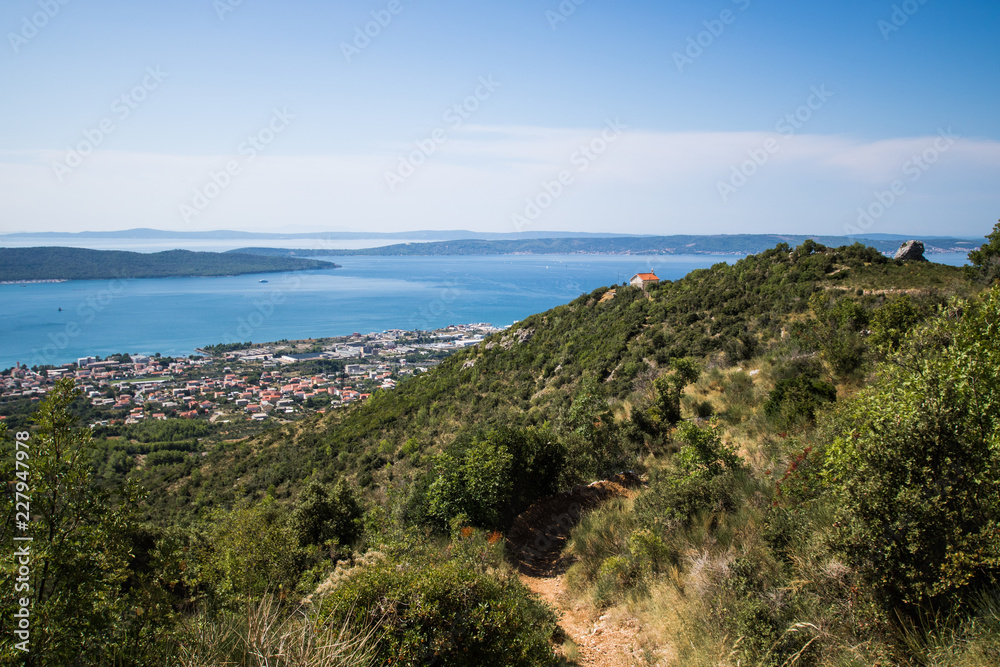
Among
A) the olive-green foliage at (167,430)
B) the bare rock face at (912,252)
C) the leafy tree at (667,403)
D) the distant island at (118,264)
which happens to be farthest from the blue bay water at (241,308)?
the leafy tree at (667,403)

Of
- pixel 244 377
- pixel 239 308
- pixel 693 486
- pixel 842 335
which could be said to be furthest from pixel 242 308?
pixel 693 486

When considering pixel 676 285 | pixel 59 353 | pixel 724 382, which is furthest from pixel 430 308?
pixel 724 382

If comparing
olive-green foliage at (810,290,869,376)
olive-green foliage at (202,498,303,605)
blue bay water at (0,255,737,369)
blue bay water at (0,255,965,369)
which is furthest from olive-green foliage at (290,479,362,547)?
blue bay water at (0,255,965,369)

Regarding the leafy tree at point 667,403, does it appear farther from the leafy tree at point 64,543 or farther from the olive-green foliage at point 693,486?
the leafy tree at point 64,543

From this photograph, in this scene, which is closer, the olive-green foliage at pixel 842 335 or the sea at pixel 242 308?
the olive-green foliage at pixel 842 335

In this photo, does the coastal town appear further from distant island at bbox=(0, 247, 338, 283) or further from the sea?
distant island at bbox=(0, 247, 338, 283)

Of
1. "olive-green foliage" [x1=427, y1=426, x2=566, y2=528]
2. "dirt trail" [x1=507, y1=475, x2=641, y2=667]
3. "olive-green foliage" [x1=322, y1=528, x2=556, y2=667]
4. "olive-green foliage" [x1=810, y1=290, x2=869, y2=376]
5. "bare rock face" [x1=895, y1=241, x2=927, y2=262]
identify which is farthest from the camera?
"bare rock face" [x1=895, y1=241, x2=927, y2=262]
